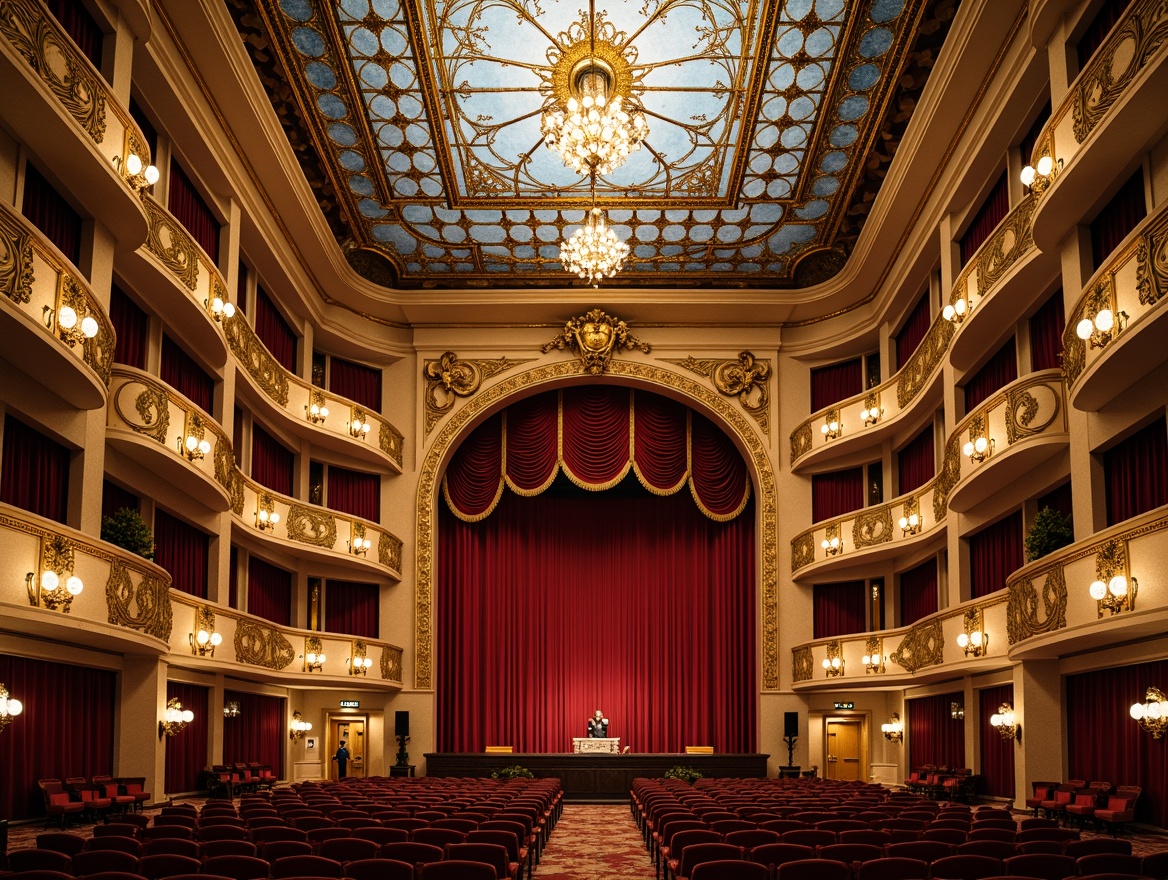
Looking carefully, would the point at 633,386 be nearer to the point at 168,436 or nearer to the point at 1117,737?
the point at 168,436

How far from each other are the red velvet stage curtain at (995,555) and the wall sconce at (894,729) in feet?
18.8

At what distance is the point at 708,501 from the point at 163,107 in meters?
16.7

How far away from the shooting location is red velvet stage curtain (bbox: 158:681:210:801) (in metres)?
19.6

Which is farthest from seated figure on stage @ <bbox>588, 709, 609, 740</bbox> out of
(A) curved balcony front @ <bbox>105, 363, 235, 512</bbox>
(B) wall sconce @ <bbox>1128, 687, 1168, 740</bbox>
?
(B) wall sconce @ <bbox>1128, 687, 1168, 740</bbox>

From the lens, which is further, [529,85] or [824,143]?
[824,143]

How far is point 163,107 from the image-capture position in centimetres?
1811

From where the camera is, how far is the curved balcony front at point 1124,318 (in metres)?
12.0

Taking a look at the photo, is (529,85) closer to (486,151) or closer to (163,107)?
(486,151)

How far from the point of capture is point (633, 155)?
22.0m

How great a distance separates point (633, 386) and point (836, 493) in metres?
5.65

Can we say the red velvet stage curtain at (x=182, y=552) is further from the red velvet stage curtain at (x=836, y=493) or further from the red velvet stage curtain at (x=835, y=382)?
the red velvet stage curtain at (x=835, y=382)

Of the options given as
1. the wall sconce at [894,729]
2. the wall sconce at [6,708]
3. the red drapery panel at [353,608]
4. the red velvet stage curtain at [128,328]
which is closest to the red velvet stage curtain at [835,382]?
the wall sconce at [894,729]

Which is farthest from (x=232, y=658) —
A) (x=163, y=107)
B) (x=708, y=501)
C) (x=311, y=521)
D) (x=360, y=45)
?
(x=708, y=501)

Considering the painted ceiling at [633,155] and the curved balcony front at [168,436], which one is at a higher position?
the painted ceiling at [633,155]
